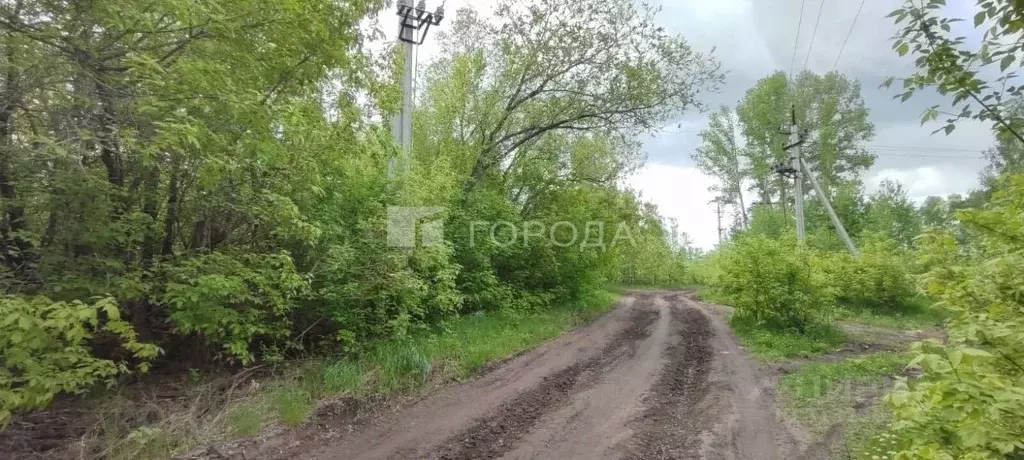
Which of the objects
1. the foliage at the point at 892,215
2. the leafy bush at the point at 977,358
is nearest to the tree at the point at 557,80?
the leafy bush at the point at 977,358

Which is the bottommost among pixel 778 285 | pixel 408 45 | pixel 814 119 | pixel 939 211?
pixel 778 285

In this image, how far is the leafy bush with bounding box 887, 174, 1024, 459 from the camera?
1995 mm

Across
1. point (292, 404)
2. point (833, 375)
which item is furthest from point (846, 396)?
point (292, 404)

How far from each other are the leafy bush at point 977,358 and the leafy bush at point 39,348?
4.56 metres

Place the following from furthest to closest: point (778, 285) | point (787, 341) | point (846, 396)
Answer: point (778, 285) < point (787, 341) < point (846, 396)

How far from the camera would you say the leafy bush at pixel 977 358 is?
2.00 m

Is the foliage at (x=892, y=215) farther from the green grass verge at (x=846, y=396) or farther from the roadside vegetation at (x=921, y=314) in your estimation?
the green grass verge at (x=846, y=396)

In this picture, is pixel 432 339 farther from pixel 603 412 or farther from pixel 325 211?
pixel 603 412

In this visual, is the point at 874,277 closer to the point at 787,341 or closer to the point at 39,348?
the point at 787,341

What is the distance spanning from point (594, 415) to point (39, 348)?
188 inches

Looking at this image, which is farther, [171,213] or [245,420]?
[171,213]

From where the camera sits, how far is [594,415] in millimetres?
5375

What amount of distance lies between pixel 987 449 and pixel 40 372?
542 centimetres

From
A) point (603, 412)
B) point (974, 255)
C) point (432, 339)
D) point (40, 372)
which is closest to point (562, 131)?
point (432, 339)
